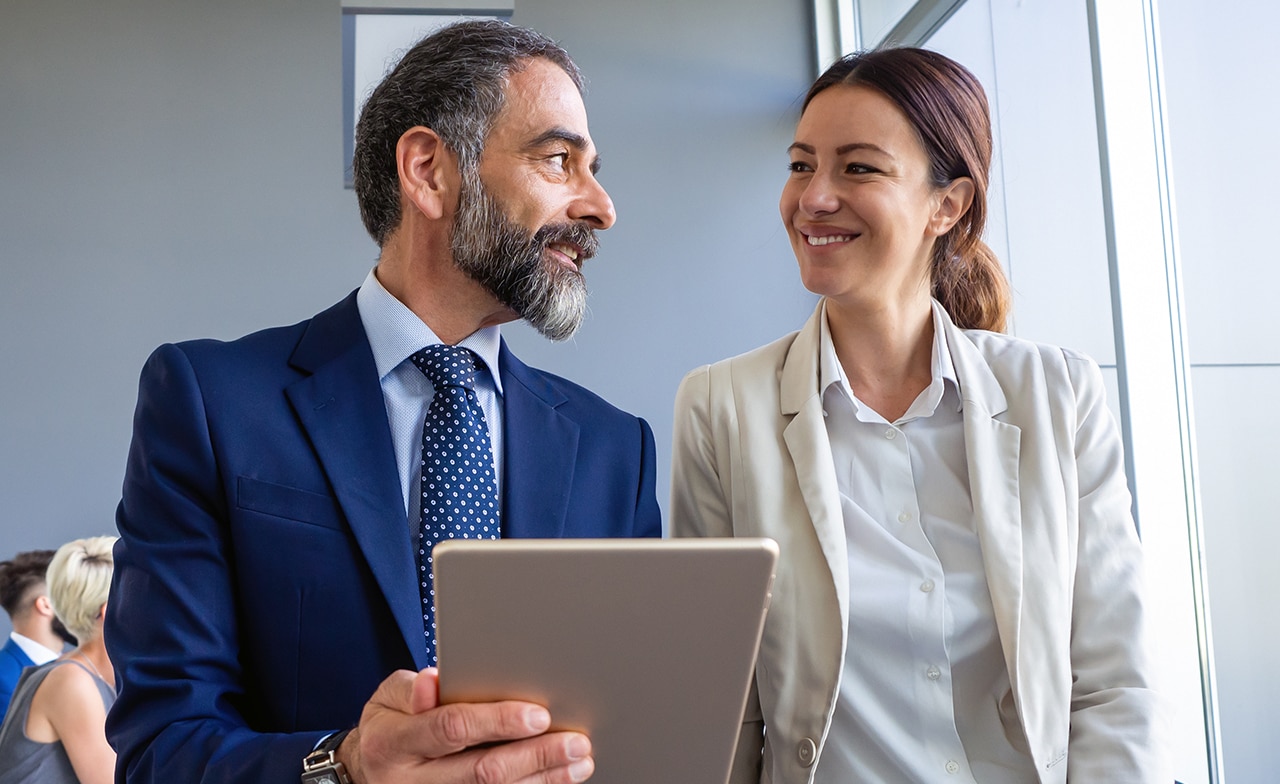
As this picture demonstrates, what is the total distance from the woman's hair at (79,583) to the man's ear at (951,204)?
9.51ft

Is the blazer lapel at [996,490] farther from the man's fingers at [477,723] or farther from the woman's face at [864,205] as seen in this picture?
the man's fingers at [477,723]

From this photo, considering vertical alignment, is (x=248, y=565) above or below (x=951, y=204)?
below

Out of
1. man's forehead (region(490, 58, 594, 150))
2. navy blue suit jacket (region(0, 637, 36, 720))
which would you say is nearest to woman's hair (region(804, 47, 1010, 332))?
man's forehead (region(490, 58, 594, 150))

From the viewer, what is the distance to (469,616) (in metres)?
0.97

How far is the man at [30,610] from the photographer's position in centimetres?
402

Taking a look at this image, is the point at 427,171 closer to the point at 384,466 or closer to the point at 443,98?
the point at 443,98

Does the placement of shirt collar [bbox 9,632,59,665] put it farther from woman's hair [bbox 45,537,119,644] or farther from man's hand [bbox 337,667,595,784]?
man's hand [bbox 337,667,595,784]

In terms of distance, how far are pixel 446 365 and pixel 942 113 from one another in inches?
35.3

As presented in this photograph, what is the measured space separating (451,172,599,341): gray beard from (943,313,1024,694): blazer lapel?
0.63 m

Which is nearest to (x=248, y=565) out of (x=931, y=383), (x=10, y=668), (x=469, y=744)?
(x=469, y=744)

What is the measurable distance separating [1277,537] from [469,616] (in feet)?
7.38

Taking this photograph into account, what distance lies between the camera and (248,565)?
1.43m

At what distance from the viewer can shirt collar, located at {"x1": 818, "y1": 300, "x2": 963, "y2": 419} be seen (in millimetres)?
1771

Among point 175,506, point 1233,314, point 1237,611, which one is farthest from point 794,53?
point 175,506
